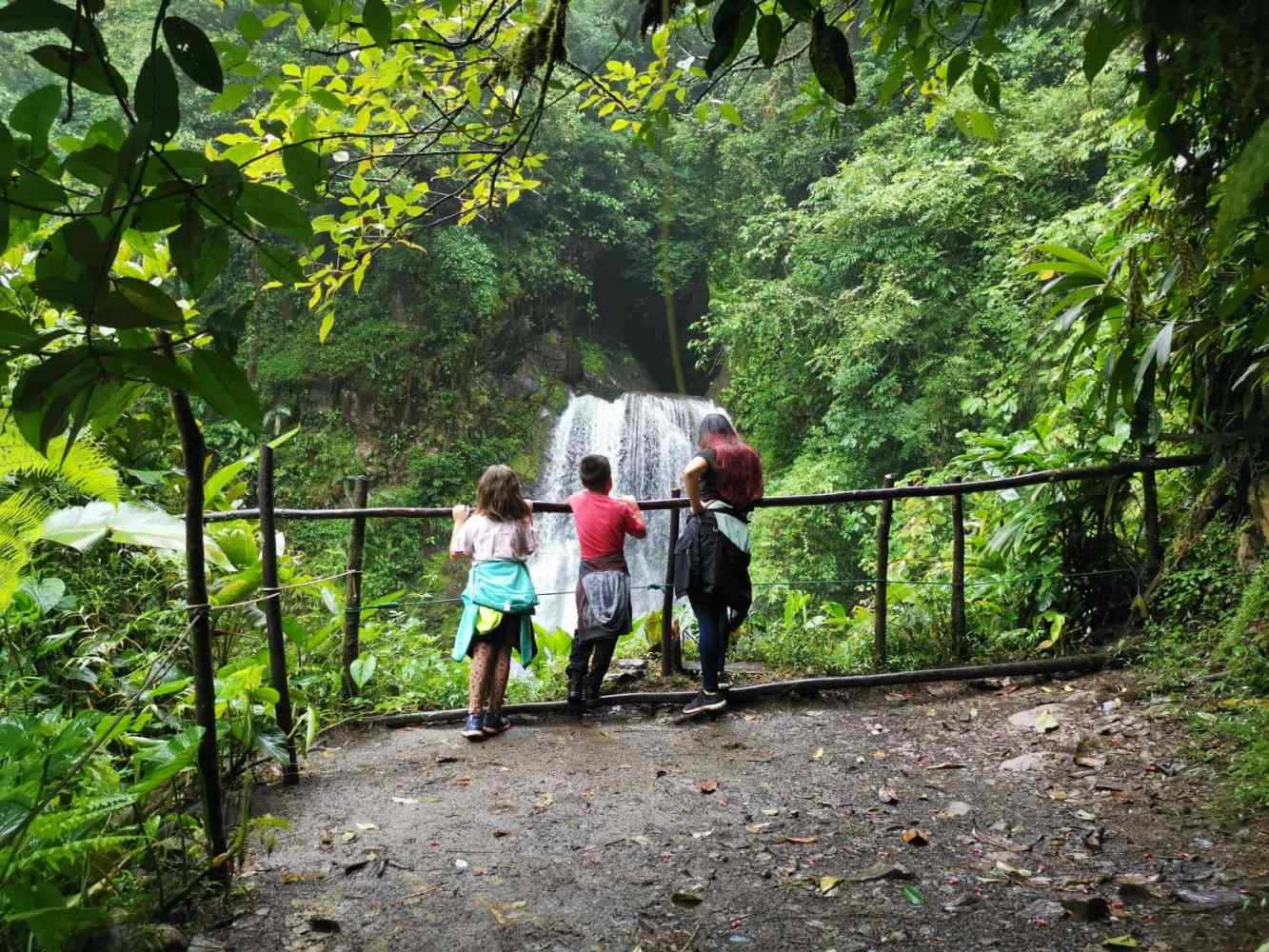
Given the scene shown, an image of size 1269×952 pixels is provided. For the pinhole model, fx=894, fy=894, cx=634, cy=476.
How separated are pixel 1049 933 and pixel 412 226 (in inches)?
106

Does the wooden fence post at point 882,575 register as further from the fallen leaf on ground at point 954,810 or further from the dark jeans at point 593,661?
the fallen leaf on ground at point 954,810

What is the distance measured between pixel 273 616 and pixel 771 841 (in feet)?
6.76

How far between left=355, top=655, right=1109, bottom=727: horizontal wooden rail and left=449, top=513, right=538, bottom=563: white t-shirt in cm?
85

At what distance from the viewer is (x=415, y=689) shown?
488 cm

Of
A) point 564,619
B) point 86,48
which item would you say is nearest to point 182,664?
point 86,48

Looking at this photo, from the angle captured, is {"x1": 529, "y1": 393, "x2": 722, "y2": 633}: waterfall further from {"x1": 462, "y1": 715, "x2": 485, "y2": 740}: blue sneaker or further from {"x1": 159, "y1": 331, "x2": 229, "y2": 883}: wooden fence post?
{"x1": 159, "y1": 331, "x2": 229, "y2": 883}: wooden fence post

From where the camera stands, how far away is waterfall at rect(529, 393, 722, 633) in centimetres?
1424

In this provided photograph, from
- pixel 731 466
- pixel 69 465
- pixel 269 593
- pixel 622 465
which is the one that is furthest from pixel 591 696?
pixel 622 465

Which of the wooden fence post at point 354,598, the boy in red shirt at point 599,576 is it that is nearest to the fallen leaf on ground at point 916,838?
the boy in red shirt at point 599,576

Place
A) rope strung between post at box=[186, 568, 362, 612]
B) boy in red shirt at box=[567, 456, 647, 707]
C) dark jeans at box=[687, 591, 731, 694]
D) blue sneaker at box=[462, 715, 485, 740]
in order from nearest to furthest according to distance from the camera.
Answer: rope strung between post at box=[186, 568, 362, 612] → blue sneaker at box=[462, 715, 485, 740] → dark jeans at box=[687, 591, 731, 694] → boy in red shirt at box=[567, 456, 647, 707]

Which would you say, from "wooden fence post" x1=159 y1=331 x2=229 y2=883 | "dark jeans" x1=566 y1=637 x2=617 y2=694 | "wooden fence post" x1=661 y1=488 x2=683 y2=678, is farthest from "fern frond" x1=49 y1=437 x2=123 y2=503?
"wooden fence post" x1=661 y1=488 x2=683 y2=678

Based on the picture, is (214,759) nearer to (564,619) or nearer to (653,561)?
(564,619)

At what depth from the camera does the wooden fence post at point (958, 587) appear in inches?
194

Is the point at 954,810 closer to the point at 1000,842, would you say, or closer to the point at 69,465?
the point at 1000,842
